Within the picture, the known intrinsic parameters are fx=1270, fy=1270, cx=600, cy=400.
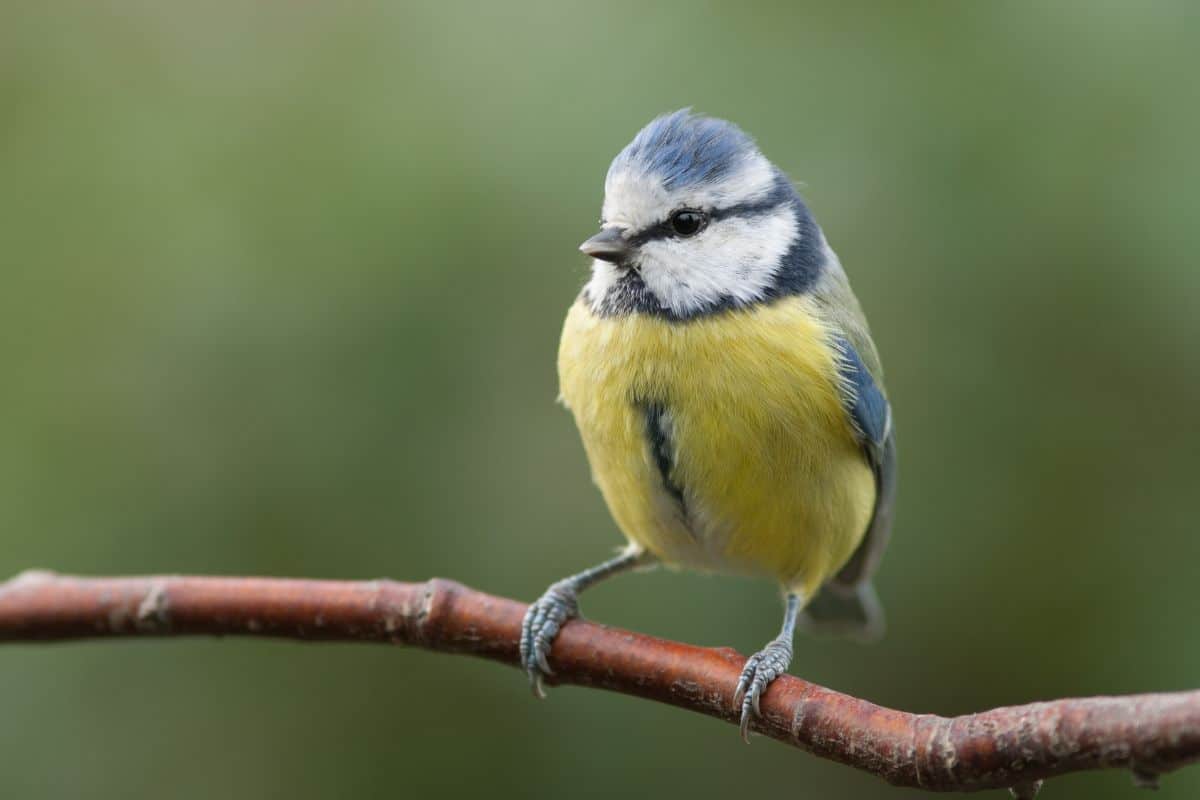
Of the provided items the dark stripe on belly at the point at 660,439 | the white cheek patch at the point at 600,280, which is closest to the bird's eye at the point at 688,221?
the white cheek patch at the point at 600,280

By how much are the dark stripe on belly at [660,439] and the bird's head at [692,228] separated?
13cm

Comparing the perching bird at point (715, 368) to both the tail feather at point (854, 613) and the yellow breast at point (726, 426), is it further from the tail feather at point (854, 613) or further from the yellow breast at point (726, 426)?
the tail feather at point (854, 613)

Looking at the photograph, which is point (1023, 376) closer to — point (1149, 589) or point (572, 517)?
point (1149, 589)

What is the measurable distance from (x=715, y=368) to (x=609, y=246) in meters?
0.22

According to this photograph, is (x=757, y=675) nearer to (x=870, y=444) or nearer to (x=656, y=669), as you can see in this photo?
(x=656, y=669)

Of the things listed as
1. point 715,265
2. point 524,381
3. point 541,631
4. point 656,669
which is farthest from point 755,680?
point 524,381

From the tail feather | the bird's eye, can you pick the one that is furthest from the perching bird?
the tail feather

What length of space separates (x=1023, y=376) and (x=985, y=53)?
57 cm

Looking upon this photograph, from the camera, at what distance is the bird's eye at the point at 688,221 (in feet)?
5.76

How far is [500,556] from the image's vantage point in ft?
7.43

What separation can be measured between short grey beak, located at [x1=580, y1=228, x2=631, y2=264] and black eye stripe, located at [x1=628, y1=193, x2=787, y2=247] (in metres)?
0.02

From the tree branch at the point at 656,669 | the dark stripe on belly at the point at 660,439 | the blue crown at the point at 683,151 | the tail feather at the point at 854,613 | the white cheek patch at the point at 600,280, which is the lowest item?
the tail feather at the point at 854,613

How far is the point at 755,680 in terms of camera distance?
5.09 ft

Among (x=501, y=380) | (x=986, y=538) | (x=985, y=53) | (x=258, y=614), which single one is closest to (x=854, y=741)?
(x=258, y=614)
